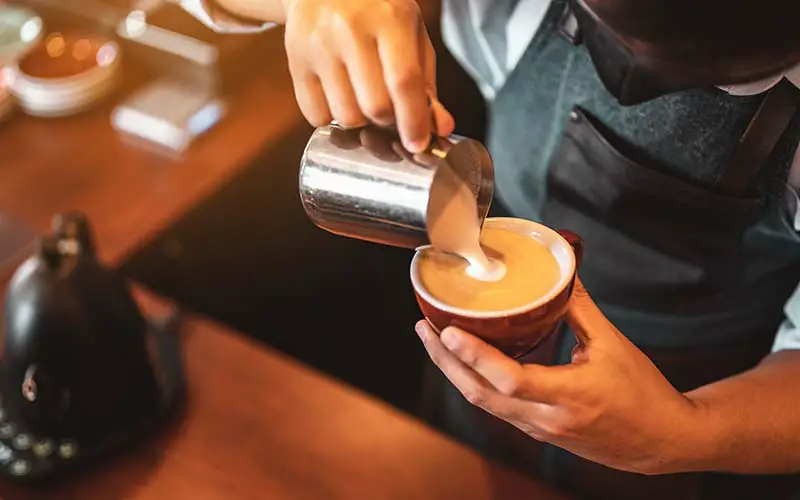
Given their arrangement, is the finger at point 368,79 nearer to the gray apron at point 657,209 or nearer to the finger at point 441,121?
the finger at point 441,121

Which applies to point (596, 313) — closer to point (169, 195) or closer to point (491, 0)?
point (491, 0)

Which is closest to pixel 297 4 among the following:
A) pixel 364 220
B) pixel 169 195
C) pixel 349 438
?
pixel 364 220

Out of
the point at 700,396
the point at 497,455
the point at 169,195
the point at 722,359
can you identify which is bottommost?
the point at 497,455

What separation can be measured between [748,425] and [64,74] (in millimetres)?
1352

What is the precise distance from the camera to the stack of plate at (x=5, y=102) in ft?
5.39

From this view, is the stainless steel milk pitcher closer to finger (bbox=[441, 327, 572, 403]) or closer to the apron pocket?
finger (bbox=[441, 327, 572, 403])

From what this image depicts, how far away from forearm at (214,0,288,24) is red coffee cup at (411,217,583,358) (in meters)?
0.37

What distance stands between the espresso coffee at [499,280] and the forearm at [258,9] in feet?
1.20

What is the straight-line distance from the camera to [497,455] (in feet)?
4.53

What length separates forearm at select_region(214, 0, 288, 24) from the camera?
3.45 feet

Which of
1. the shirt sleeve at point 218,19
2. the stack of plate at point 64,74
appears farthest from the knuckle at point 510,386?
the stack of plate at point 64,74

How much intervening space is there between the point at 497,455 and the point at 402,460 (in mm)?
283

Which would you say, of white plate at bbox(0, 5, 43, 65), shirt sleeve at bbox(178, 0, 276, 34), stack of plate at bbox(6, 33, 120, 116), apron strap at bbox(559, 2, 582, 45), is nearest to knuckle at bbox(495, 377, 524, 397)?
apron strap at bbox(559, 2, 582, 45)

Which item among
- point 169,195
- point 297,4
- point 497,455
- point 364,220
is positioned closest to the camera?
point 364,220
